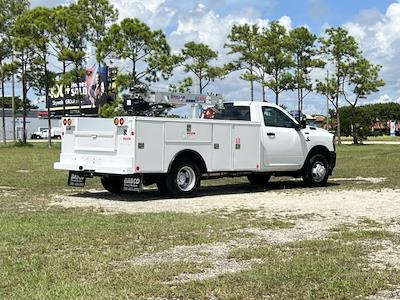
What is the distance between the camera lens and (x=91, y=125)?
44.9 ft

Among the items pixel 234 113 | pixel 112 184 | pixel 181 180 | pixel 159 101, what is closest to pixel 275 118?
pixel 234 113

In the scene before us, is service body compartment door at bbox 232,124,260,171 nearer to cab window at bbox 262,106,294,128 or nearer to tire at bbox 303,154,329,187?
cab window at bbox 262,106,294,128

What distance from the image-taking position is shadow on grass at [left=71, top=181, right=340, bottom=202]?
44.3 ft

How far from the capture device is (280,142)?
595 inches

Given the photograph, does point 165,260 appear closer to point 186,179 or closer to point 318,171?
point 186,179

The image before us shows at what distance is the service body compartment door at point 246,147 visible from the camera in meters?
14.1

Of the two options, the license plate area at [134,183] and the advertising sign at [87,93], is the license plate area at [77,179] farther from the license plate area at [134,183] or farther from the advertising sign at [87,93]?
the advertising sign at [87,93]

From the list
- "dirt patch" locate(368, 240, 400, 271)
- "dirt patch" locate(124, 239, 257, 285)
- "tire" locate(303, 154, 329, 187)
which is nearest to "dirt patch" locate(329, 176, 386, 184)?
"tire" locate(303, 154, 329, 187)

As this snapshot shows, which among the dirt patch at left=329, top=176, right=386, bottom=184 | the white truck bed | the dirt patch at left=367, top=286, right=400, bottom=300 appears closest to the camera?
the dirt patch at left=367, top=286, right=400, bottom=300

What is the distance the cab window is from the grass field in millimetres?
4576

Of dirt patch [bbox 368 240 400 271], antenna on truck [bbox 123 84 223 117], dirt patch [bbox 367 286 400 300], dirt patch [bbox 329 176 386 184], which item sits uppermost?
antenna on truck [bbox 123 84 223 117]

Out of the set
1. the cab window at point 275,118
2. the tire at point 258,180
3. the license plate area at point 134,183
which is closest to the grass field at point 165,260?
the license plate area at point 134,183

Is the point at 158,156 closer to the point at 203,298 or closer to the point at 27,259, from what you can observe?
the point at 27,259

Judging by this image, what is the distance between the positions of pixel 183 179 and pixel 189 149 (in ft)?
2.22
